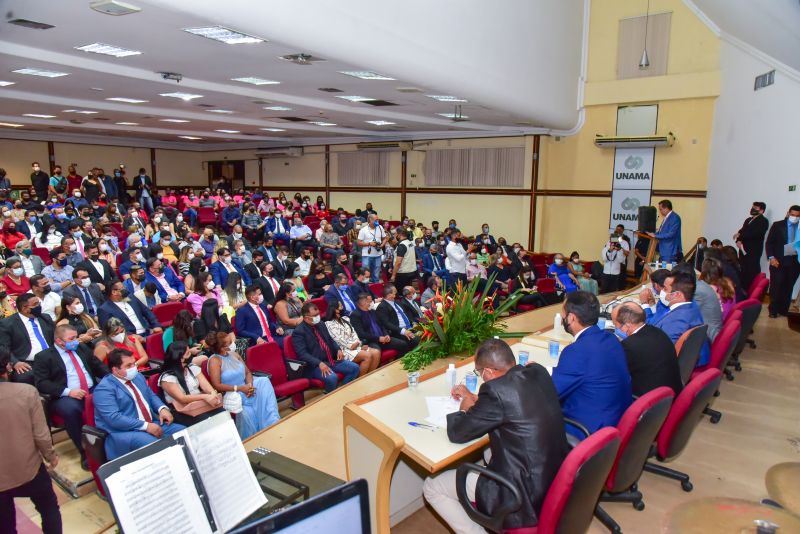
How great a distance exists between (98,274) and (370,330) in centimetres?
378

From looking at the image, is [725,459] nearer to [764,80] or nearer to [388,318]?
[388,318]

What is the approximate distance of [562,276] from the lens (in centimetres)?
913

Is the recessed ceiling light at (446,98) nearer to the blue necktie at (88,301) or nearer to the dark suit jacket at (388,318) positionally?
the dark suit jacket at (388,318)

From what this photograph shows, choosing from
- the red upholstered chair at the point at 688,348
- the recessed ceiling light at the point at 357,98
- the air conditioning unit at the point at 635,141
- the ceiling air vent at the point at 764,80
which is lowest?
the red upholstered chair at the point at 688,348

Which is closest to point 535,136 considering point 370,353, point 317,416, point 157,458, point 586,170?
point 586,170

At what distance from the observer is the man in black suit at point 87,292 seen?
19.7ft

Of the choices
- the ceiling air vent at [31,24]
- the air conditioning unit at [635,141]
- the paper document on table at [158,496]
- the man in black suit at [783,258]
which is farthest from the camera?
the air conditioning unit at [635,141]

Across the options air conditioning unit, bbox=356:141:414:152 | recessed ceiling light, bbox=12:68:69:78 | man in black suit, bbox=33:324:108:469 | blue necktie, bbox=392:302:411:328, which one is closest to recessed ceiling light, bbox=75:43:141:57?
recessed ceiling light, bbox=12:68:69:78

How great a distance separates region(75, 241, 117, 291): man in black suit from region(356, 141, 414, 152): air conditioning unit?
9.68 metres

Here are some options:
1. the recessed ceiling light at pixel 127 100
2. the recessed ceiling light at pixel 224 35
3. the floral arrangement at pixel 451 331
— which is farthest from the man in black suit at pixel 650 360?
the recessed ceiling light at pixel 127 100

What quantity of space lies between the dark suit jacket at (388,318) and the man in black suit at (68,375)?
9.52ft

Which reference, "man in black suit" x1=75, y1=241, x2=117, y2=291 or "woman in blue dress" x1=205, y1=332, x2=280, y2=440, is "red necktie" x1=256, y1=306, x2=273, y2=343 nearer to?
"woman in blue dress" x1=205, y1=332, x2=280, y2=440

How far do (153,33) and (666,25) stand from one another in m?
10.2

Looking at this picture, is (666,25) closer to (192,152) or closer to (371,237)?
(371,237)
